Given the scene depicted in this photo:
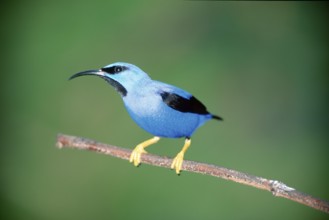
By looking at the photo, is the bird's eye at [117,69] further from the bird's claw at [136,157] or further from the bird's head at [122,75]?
the bird's claw at [136,157]

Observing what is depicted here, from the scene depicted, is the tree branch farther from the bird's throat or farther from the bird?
the bird's throat

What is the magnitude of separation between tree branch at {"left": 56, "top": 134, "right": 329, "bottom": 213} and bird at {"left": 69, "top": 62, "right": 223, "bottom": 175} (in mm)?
31

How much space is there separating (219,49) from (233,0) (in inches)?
14.2

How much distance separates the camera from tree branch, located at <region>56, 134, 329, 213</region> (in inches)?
34.4

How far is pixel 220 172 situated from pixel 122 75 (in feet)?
1.16

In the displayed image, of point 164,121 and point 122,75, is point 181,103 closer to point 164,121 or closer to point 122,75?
point 164,121

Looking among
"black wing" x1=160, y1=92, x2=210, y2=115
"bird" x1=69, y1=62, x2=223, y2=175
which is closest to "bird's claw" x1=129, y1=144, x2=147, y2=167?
"bird" x1=69, y1=62, x2=223, y2=175

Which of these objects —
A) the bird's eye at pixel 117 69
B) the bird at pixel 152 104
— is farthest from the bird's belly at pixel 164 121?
the bird's eye at pixel 117 69

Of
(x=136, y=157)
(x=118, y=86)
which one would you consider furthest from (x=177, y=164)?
(x=118, y=86)

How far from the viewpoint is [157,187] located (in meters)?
2.07

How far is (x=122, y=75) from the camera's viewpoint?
1053 millimetres

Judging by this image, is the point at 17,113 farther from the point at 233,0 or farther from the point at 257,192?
the point at 233,0

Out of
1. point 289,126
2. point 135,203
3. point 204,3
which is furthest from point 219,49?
point 135,203

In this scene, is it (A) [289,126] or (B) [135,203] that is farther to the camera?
(A) [289,126]
